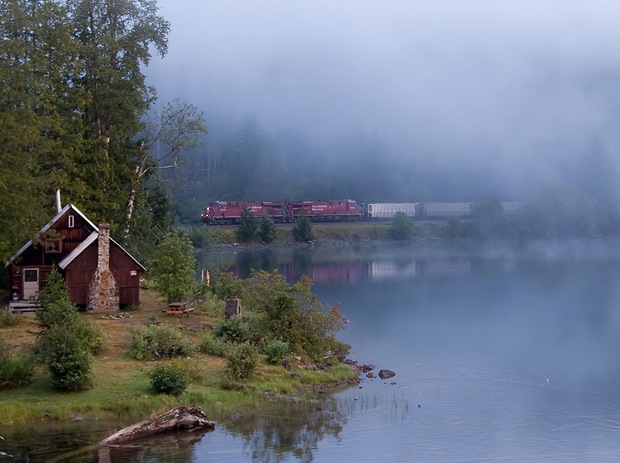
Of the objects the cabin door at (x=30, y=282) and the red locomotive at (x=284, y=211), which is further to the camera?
the red locomotive at (x=284, y=211)

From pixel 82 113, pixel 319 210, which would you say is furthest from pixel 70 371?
pixel 319 210

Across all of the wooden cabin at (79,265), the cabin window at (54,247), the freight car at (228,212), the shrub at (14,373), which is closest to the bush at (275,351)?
the shrub at (14,373)

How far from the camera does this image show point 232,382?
3077 cm

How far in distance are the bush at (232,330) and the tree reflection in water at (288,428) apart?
5.74m

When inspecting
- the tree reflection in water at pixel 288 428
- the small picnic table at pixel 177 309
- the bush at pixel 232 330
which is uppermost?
the small picnic table at pixel 177 309

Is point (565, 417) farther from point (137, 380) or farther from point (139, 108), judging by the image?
point (139, 108)

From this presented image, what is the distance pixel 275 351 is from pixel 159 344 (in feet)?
14.7

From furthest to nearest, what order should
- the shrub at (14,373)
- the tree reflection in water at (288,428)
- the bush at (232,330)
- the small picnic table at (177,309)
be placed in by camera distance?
the small picnic table at (177,309) → the bush at (232,330) → the shrub at (14,373) → the tree reflection in water at (288,428)

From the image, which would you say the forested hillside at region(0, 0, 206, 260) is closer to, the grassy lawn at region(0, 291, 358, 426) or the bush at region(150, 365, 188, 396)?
the grassy lawn at region(0, 291, 358, 426)

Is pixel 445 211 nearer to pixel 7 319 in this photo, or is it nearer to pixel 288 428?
pixel 7 319

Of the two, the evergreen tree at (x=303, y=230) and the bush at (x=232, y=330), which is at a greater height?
the evergreen tree at (x=303, y=230)

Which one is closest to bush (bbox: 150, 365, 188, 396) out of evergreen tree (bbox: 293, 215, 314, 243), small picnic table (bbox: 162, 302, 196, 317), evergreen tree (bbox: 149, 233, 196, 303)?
small picnic table (bbox: 162, 302, 196, 317)

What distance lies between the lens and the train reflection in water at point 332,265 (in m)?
79.2

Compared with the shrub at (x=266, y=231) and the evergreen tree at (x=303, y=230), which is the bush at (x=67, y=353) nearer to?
the shrub at (x=266, y=231)
